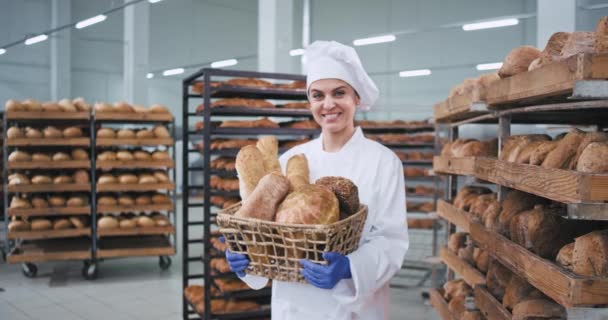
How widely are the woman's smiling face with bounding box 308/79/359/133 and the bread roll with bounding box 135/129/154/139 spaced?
4632 millimetres

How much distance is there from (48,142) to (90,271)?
1.47 meters

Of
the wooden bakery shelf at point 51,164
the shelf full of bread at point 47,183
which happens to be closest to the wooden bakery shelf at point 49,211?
the shelf full of bread at point 47,183

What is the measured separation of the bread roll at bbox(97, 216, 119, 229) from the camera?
6.07 meters

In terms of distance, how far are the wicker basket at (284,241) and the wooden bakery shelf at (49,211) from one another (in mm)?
4914

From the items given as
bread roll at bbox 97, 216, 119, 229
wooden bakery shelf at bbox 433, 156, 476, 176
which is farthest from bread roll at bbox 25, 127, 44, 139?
wooden bakery shelf at bbox 433, 156, 476, 176

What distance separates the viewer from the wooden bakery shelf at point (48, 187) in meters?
5.99

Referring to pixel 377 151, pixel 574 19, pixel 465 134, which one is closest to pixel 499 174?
pixel 377 151

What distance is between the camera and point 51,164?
6043 millimetres

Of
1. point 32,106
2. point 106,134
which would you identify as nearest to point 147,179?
point 106,134

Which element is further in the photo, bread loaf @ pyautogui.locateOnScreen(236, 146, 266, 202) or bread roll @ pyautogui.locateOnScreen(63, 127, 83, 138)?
bread roll @ pyautogui.locateOnScreen(63, 127, 83, 138)

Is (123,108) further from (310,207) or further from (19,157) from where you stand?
(310,207)

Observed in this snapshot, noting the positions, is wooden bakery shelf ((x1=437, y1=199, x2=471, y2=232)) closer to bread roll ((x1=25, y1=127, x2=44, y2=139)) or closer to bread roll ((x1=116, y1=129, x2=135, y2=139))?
bread roll ((x1=116, y1=129, x2=135, y2=139))

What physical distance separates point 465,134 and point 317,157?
251 inches

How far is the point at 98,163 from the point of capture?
A: 6125 millimetres
